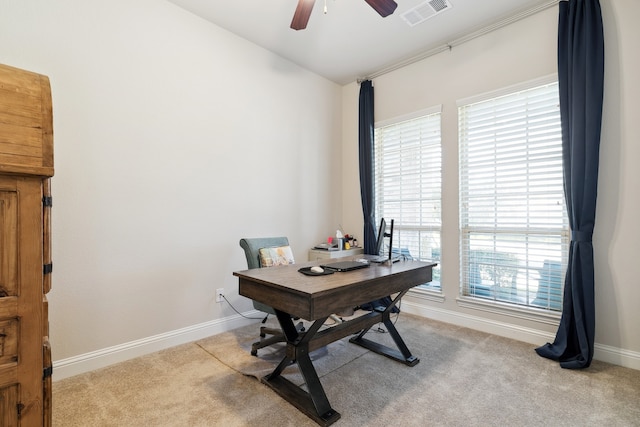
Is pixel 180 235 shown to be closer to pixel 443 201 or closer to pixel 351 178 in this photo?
pixel 351 178

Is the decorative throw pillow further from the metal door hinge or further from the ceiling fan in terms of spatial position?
the ceiling fan

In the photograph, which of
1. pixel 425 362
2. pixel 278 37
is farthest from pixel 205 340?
pixel 278 37

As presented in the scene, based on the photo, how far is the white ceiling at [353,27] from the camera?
8.64 feet

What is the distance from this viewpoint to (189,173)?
2736mm

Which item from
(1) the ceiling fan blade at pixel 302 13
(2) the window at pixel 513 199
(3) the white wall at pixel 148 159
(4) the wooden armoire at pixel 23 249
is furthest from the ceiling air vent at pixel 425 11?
(4) the wooden armoire at pixel 23 249

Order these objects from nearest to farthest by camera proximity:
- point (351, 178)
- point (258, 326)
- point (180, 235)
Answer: point (180, 235) → point (258, 326) → point (351, 178)

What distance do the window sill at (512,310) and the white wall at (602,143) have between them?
30 mm

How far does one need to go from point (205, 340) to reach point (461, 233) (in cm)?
271

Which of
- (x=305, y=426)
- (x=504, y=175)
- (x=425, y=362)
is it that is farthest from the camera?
(x=504, y=175)

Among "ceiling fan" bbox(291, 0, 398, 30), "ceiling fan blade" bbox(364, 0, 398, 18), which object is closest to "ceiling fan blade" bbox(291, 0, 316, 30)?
"ceiling fan" bbox(291, 0, 398, 30)

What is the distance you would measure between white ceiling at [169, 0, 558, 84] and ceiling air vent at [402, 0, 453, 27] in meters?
0.01

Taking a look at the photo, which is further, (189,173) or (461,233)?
(461,233)

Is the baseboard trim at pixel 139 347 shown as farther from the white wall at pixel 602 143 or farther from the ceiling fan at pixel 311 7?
the ceiling fan at pixel 311 7

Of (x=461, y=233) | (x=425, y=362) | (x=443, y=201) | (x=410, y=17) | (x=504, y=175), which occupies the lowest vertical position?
(x=425, y=362)
